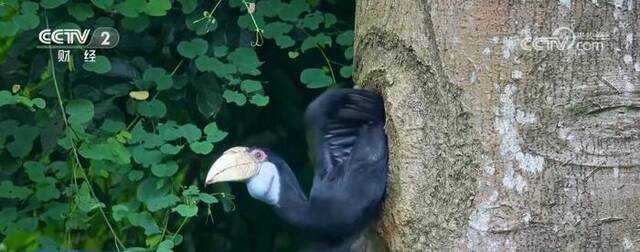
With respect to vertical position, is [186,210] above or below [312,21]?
below

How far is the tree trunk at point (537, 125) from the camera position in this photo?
1.82 metres

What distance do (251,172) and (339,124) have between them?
0.57ft

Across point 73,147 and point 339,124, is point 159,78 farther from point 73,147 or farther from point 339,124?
point 339,124

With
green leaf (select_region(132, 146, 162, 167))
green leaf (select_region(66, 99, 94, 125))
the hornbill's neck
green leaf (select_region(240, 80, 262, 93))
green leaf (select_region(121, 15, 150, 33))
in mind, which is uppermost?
the hornbill's neck

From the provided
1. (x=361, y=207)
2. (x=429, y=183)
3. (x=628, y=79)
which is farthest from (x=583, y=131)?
(x=361, y=207)

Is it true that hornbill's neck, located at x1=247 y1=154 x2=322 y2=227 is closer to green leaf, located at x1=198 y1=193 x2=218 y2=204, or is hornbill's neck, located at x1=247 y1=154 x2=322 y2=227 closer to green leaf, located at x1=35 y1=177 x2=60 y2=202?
green leaf, located at x1=198 y1=193 x2=218 y2=204

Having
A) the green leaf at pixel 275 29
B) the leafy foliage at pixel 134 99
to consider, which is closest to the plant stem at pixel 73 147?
the leafy foliage at pixel 134 99

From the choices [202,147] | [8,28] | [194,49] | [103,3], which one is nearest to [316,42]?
[194,49]

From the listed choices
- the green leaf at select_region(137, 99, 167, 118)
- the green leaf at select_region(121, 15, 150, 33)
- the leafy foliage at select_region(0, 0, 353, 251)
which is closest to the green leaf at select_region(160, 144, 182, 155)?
the leafy foliage at select_region(0, 0, 353, 251)

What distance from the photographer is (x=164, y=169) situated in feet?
8.73

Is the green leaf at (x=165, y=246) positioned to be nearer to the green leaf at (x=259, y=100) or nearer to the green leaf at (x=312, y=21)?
the green leaf at (x=259, y=100)

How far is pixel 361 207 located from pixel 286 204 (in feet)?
0.44

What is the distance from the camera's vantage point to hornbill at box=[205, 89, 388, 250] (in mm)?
1976

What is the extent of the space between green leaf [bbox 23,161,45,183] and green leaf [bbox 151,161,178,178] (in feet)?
1.02
